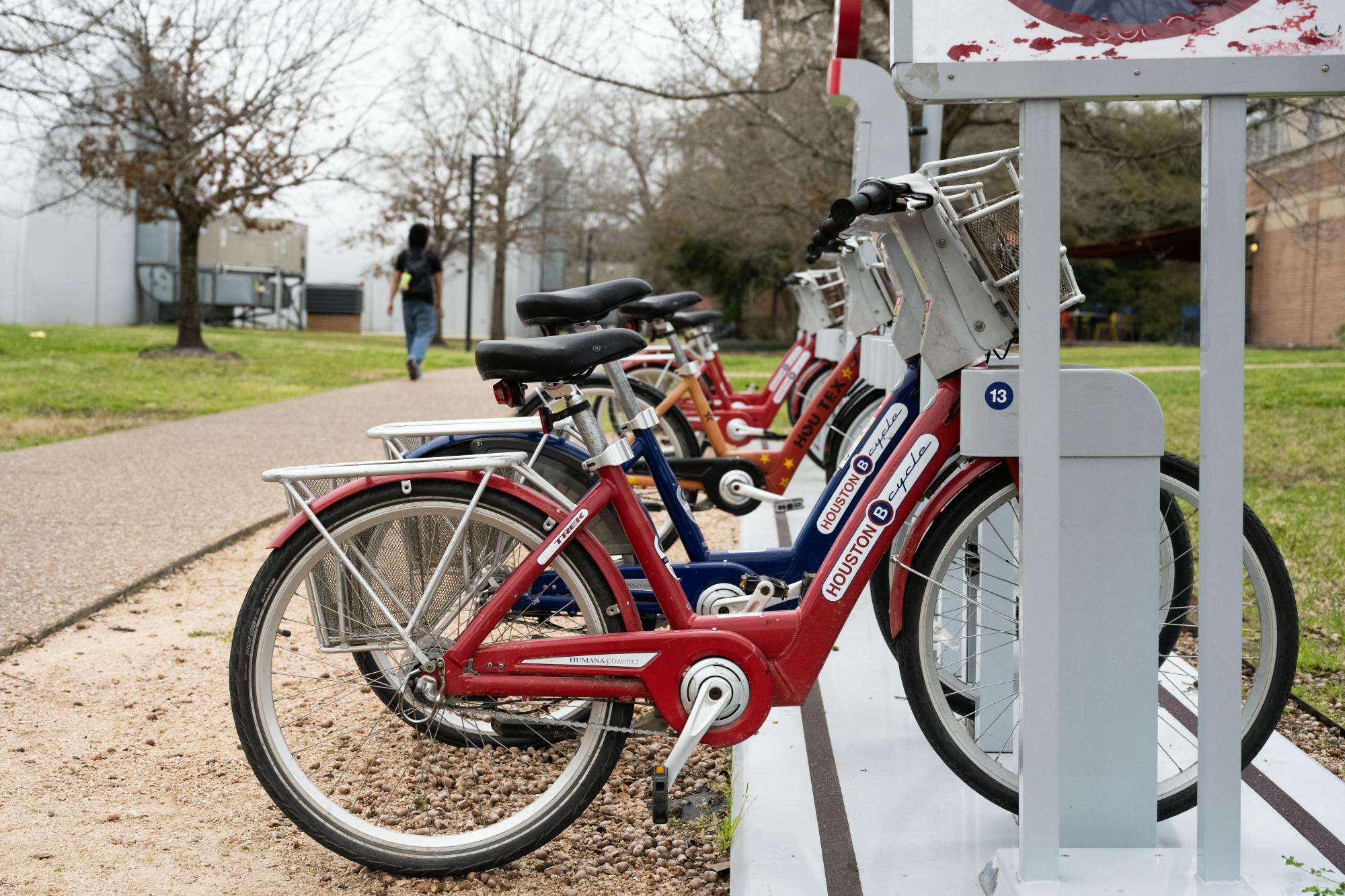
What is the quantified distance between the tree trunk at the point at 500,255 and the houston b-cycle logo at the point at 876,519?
31.7m

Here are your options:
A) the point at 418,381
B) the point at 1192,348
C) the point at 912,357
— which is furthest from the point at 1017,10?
the point at 1192,348

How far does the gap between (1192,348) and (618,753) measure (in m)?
28.1

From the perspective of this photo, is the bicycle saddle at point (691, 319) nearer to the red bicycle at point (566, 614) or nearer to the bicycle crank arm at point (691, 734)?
the red bicycle at point (566, 614)

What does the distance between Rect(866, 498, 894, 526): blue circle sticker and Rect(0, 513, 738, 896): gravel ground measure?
2.56 ft

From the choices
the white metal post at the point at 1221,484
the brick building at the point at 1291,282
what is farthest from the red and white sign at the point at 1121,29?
the brick building at the point at 1291,282

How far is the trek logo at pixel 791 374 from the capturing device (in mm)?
7789

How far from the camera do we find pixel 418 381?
1731 centimetres

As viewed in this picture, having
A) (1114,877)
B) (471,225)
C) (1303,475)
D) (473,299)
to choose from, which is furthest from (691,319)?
(473,299)

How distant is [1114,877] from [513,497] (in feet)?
4.36

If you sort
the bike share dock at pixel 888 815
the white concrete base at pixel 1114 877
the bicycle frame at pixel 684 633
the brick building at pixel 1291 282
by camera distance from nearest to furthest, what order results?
the white concrete base at pixel 1114 877 → the bike share dock at pixel 888 815 → the bicycle frame at pixel 684 633 → the brick building at pixel 1291 282

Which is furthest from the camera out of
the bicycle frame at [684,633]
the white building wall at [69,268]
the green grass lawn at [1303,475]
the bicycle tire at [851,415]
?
the white building wall at [69,268]

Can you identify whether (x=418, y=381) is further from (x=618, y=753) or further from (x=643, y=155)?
(x=643, y=155)

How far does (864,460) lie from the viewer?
3.19 meters

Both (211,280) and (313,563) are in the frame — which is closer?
(313,563)
